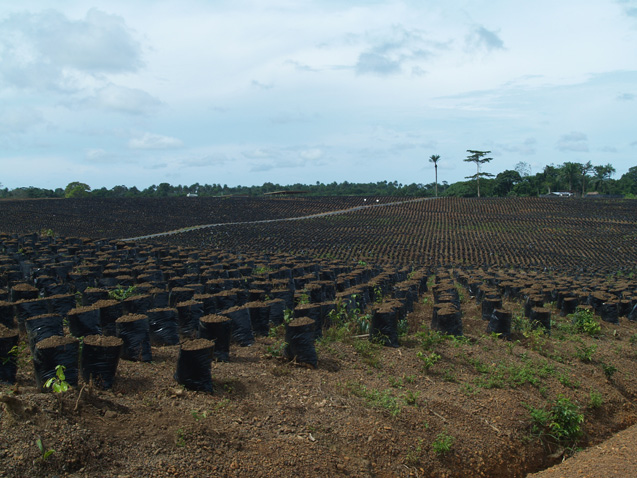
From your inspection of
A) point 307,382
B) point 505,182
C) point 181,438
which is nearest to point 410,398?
point 307,382

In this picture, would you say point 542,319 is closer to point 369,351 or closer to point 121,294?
point 369,351

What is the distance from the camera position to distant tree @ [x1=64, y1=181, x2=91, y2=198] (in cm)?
7325

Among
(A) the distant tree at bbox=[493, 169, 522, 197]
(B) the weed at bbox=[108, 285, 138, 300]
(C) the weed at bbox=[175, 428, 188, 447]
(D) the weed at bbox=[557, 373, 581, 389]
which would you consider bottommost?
(D) the weed at bbox=[557, 373, 581, 389]

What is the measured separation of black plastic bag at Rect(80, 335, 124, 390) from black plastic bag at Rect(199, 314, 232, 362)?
124 centimetres

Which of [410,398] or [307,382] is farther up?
[307,382]

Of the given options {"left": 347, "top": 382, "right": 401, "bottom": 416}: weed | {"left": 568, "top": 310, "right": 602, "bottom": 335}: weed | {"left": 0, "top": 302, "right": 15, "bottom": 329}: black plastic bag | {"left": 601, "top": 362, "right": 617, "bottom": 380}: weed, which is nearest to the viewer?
{"left": 347, "top": 382, "right": 401, "bottom": 416}: weed

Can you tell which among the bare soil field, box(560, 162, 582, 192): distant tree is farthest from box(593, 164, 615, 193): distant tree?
the bare soil field

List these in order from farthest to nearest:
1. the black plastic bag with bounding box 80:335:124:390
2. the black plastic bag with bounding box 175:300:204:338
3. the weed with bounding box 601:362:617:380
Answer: the weed with bounding box 601:362:617:380
the black plastic bag with bounding box 175:300:204:338
the black plastic bag with bounding box 80:335:124:390

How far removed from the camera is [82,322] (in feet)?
19.4

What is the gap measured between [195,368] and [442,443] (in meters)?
2.58

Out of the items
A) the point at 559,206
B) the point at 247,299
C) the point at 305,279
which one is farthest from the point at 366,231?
the point at 247,299

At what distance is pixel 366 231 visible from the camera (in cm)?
3897

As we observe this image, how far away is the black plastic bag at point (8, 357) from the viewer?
443 centimetres

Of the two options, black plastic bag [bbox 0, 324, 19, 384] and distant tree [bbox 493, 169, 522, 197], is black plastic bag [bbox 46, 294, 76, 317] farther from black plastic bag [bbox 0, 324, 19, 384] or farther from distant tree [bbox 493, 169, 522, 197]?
distant tree [bbox 493, 169, 522, 197]
